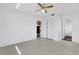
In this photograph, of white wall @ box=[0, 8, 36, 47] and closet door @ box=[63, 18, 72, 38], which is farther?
closet door @ box=[63, 18, 72, 38]

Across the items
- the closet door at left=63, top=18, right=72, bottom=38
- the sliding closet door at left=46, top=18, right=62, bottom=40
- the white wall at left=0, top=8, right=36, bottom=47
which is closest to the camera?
the white wall at left=0, top=8, right=36, bottom=47

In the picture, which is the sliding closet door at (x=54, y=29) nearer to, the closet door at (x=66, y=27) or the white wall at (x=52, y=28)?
the white wall at (x=52, y=28)

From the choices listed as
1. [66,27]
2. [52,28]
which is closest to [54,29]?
[52,28]

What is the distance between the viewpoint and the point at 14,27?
231 inches

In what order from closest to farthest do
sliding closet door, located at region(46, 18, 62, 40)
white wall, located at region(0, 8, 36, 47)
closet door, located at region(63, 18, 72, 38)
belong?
white wall, located at region(0, 8, 36, 47)
sliding closet door, located at region(46, 18, 62, 40)
closet door, located at region(63, 18, 72, 38)

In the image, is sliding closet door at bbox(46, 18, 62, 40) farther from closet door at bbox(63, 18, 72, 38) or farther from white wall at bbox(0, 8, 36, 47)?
white wall at bbox(0, 8, 36, 47)

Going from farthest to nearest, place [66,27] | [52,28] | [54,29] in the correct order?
1. [66,27]
2. [52,28]
3. [54,29]

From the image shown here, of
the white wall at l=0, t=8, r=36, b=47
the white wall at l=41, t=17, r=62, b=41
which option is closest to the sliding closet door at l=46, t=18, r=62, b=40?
the white wall at l=41, t=17, r=62, b=41

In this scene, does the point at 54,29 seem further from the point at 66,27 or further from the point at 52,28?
the point at 66,27

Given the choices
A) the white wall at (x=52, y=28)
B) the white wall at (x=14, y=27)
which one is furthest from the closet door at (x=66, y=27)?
the white wall at (x=14, y=27)

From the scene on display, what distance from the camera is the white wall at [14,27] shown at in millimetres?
5138

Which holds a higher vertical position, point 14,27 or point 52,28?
point 14,27

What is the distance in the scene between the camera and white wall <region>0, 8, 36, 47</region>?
5138mm
